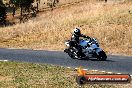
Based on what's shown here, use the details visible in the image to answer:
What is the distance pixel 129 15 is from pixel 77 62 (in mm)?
14858

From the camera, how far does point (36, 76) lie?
55.1 feet

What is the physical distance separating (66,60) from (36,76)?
5.19 m

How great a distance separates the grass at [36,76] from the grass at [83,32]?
27.6ft

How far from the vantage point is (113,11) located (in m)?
37.8

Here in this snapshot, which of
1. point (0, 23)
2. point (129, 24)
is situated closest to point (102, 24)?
point (129, 24)

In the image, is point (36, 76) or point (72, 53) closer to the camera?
point (36, 76)

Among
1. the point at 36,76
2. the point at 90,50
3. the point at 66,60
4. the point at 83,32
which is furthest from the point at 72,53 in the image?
the point at 83,32

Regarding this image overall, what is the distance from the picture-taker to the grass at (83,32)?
2824cm

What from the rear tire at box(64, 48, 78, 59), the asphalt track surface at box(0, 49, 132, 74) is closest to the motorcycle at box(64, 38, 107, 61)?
the rear tire at box(64, 48, 78, 59)

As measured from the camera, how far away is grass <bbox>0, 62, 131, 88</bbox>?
15125mm

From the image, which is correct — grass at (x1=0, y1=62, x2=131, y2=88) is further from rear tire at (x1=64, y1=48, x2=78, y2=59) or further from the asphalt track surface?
rear tire at (x1=64, y1=48, x2=78, y2=59)

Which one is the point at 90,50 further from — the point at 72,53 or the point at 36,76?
the point at 36,76

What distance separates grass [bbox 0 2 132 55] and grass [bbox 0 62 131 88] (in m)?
8.40

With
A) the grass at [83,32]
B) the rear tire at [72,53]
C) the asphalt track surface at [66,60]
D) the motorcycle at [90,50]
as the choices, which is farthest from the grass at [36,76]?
the grass at [83,32]
